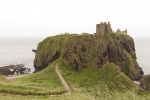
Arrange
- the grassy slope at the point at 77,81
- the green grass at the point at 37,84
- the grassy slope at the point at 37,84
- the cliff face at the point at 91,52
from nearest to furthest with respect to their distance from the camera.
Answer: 1. the green grass at the point at 37,84
2. the grassy slope at the point at 37,84
3. the grassy slope at the point at 77,81
4. the cliff face at the point at 91,52

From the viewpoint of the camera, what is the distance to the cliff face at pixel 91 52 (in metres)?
81.1

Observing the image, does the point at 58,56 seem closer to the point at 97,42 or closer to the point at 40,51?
the point at 40,51

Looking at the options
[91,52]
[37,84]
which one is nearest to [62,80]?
[37,84]

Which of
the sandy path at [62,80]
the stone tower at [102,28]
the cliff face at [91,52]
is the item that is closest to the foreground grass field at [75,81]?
the sandy path at [62,80]

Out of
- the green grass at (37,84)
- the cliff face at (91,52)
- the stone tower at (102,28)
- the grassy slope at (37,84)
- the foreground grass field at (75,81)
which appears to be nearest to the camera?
the green grass at (37,84)

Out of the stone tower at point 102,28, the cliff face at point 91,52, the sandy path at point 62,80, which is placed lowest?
the sandy path at point 62,80

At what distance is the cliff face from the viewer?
81062 mm

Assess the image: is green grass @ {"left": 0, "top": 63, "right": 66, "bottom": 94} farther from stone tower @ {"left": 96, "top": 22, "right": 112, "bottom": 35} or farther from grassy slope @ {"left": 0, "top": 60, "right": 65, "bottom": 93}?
stone tower @ {"left": 96, "top": 22, "right": 112, "bottom": 35}

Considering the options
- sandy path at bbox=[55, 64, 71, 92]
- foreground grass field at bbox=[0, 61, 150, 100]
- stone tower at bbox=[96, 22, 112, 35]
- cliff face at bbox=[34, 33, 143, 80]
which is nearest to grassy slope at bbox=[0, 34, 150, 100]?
foreground grass field at bbox=[0, 61, 150, 100]

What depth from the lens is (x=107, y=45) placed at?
291 feet

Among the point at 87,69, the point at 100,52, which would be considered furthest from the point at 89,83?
the point at 100,52

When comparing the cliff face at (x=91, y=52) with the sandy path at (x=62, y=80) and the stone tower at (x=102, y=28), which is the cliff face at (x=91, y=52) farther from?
the sandy path at (x=62, y=80)

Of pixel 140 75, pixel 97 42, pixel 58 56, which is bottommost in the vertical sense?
pixel 140 75

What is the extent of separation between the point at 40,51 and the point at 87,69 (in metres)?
40.0
